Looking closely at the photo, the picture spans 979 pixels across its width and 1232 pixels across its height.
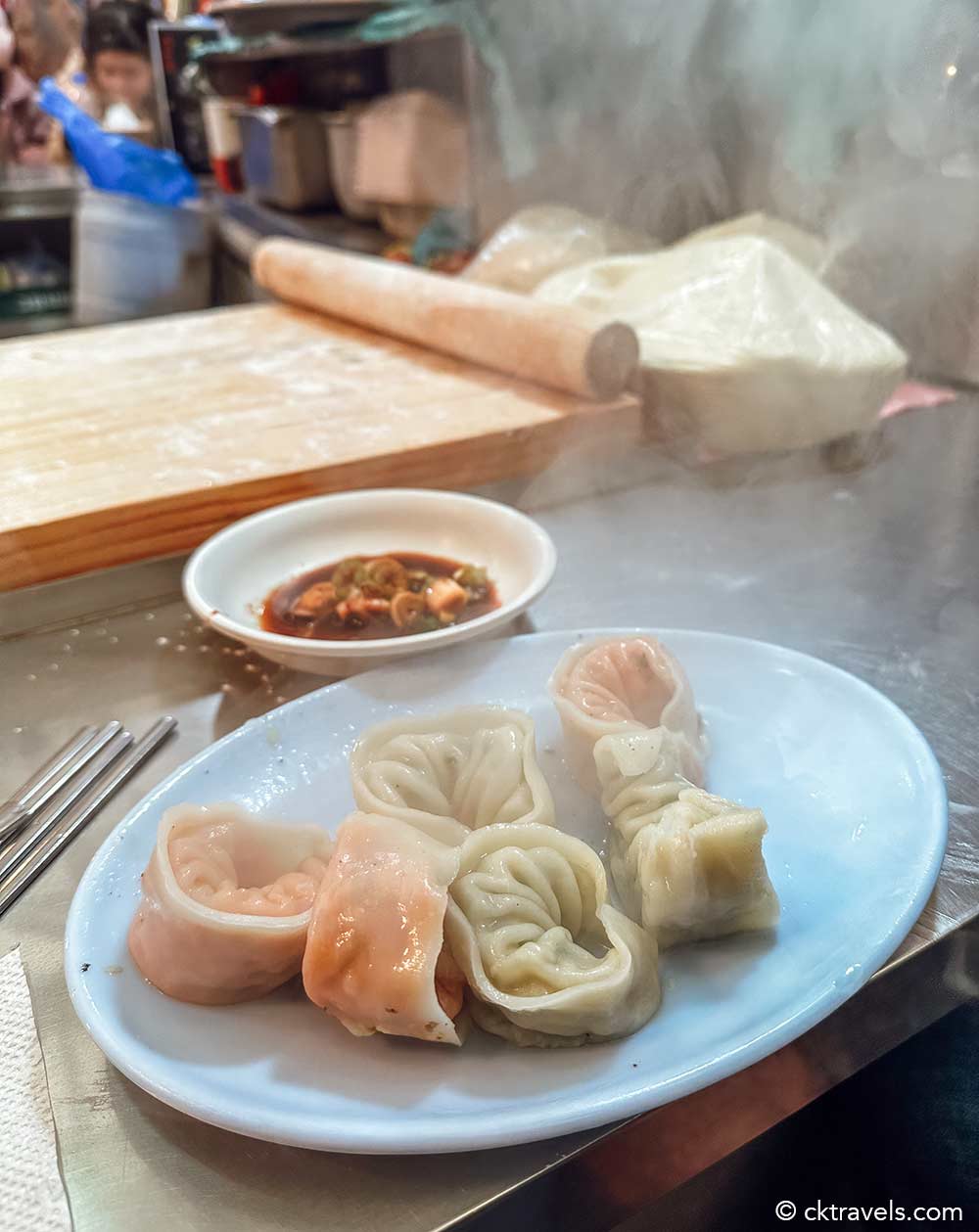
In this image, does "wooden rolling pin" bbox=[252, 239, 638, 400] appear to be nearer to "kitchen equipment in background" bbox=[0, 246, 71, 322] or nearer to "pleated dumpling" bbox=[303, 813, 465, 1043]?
"pleated dumpling" bbox=[303, 813, 465, 1043]

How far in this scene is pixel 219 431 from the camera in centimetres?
209

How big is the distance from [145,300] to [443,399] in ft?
10.8

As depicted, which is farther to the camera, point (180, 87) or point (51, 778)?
point (180, 87)

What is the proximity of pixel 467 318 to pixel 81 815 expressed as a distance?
160 centimetres

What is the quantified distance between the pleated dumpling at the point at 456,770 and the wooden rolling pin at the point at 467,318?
118cm

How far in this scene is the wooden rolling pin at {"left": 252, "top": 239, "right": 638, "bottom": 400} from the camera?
2.12m

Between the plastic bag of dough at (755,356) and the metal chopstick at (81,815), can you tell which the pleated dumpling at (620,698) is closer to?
the metal chopstick at (81,815)

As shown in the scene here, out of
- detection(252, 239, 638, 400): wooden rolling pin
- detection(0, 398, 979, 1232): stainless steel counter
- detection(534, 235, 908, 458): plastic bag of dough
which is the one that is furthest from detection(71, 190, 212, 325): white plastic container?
detection(0, 398, 979, 1232): stainless steel counter

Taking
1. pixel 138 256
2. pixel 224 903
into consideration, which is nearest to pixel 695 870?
pixel 224 903

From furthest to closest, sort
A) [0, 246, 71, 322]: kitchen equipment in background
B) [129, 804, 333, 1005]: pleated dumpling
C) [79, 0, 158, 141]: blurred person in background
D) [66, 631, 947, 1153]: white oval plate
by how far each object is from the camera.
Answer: [79, 0, 158, 141]: blurred person in background, [0, 246, 71, 322]: kitchen equipment in background, [129, 804, 333, 1005]: pleated dumpling, [66, 631, 947, 1153]: white oval plate

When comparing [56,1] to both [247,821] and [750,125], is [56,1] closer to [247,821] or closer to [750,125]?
[750,125]

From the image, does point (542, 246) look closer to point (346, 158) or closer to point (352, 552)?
point (352, 552)

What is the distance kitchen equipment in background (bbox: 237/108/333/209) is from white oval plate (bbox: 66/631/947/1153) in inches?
159

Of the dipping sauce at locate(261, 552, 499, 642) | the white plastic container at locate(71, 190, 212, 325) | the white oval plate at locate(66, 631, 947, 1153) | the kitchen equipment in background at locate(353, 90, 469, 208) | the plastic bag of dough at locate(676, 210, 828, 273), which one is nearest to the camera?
the white oval plate at locate(66, 631, 947, 1153)
